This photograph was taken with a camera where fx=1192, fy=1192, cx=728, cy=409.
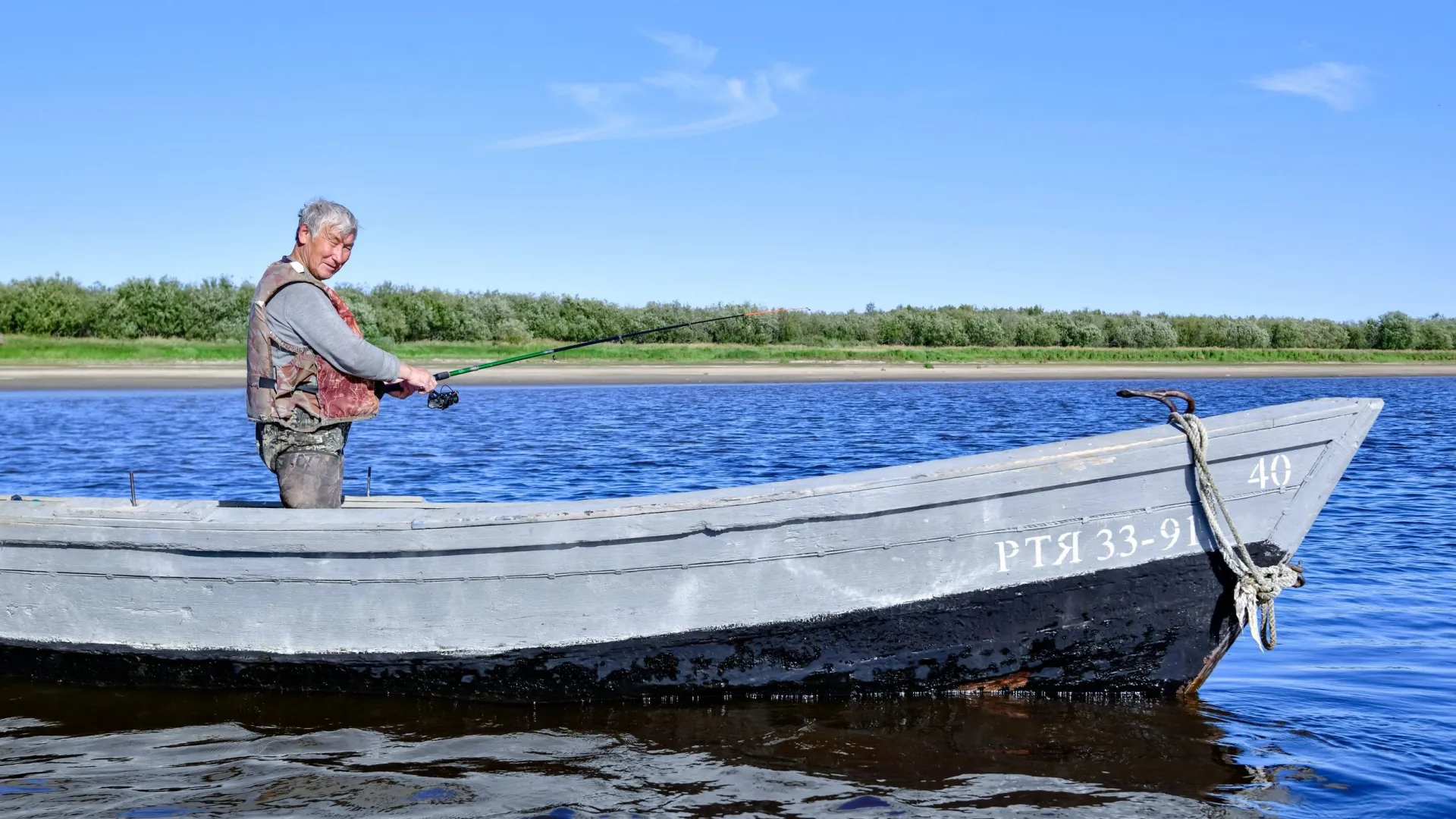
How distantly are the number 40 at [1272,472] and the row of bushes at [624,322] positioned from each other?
27.1 m

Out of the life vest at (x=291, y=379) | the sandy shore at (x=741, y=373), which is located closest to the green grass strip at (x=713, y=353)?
the sandy shore at (x=741, y=373)

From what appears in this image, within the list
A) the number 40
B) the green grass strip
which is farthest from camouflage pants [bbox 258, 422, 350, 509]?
the green grass strip

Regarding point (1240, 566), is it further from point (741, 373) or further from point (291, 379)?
point (741, 373)

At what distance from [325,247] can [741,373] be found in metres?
36.4

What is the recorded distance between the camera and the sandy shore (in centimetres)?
3209

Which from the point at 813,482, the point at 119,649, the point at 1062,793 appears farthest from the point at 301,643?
the point at 1062,793

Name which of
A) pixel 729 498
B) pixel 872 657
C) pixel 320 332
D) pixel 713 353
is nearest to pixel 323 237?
pixel 320 332

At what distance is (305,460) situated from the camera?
17.5 ft

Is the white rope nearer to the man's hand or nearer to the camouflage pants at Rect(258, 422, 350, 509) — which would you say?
the man's hand

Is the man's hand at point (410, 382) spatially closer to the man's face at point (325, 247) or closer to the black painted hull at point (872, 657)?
the man's face at point (325, 247)

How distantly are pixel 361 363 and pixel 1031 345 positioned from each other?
183ft

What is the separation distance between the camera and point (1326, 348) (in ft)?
201

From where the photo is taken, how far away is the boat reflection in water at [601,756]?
4.54 m

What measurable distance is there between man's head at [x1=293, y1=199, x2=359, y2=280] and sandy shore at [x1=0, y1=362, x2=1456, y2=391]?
95.7 ft
